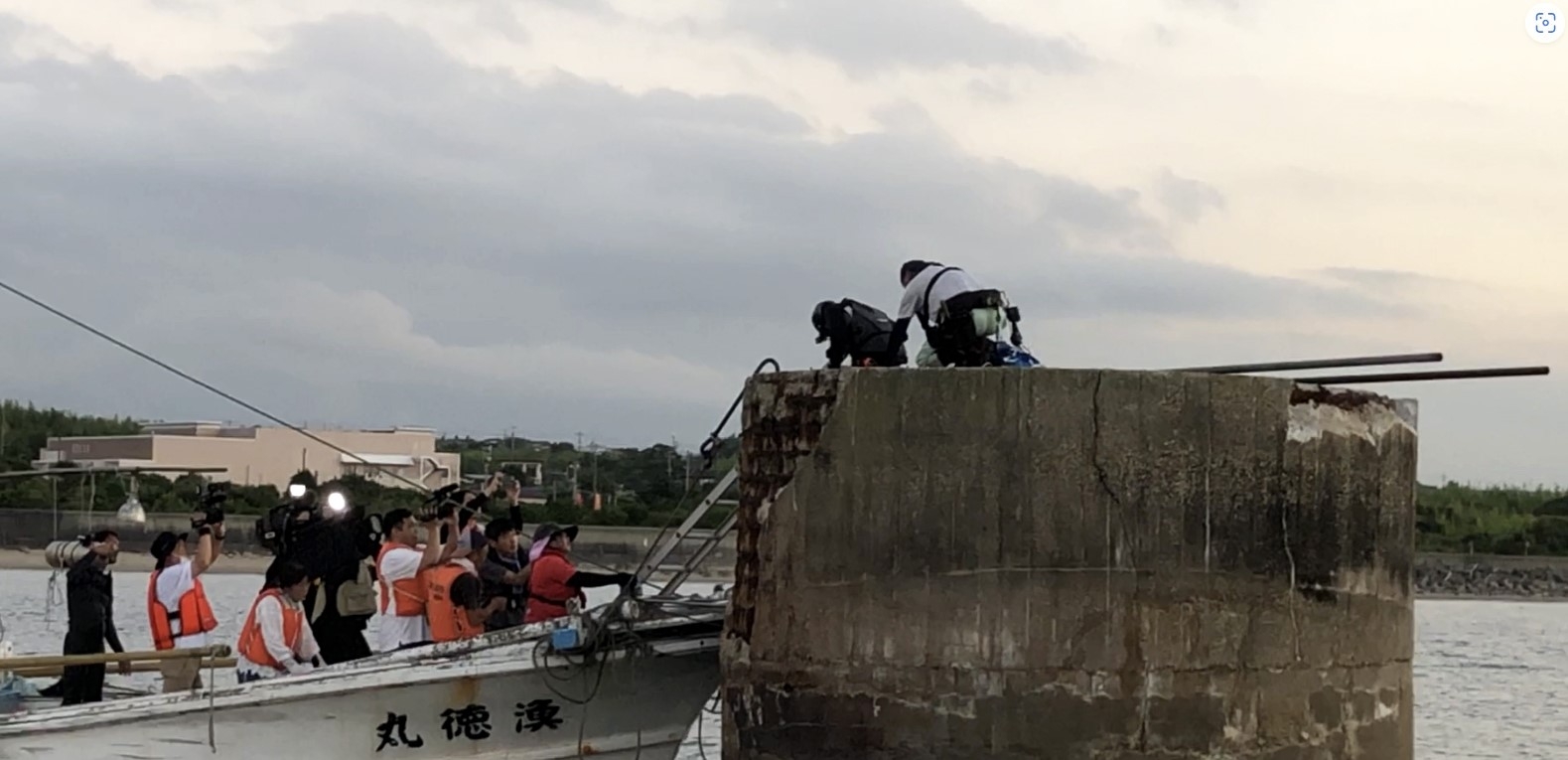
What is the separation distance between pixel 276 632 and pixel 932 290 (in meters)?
4.46

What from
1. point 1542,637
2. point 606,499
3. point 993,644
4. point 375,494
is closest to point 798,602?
point 993,644

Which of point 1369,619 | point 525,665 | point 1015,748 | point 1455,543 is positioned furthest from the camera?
point 1455,543

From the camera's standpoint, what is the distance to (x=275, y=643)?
12.8 metres

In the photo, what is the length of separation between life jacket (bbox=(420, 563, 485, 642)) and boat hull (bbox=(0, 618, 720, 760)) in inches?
44.6

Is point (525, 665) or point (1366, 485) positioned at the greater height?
point (1366, 485)

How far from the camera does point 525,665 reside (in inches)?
485

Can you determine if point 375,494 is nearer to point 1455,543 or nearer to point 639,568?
point 639,568

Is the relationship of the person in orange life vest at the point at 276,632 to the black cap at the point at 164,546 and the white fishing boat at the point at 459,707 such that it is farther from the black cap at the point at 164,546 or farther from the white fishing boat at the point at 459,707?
the black cap at the point at 164,546

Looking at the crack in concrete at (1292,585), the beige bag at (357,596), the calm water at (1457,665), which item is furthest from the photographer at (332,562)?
the crack in concrete at (1292,585)

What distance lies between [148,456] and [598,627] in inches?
1755

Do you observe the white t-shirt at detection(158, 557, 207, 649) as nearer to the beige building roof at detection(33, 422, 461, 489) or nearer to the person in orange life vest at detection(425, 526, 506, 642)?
the person in orange life vest at detection(425, 526, 506, 642)

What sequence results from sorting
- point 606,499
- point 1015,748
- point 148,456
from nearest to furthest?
point 1015,748, point 606,499, point 148,456

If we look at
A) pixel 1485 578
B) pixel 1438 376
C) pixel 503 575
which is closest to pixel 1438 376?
pixel 1438 376

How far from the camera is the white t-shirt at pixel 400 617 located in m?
13.7
